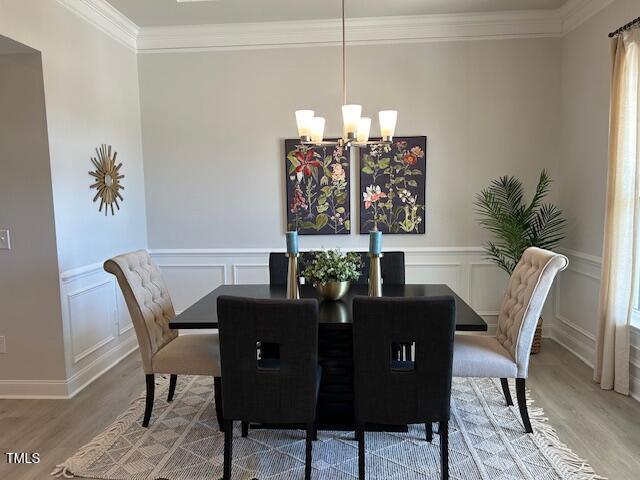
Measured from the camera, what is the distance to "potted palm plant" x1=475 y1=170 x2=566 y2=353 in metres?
3.98

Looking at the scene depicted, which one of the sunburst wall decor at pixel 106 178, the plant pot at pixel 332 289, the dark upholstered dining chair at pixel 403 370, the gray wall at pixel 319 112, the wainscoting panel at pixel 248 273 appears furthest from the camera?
the wainscoting panel at pixel 248 273

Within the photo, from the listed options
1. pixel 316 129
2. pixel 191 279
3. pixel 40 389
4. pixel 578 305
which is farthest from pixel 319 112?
pixel 40 389

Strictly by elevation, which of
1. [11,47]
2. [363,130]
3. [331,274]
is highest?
[11,47]

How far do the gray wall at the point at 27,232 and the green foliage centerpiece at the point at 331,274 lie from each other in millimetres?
1842

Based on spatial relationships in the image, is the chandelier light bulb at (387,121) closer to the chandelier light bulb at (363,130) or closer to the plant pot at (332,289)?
the chandelier light bulb at (363,130)

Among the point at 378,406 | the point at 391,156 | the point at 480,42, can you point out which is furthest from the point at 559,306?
the point at 378,406

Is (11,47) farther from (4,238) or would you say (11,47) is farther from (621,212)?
(621,212)

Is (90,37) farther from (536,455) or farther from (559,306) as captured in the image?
(559,306)

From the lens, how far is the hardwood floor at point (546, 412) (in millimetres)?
2415

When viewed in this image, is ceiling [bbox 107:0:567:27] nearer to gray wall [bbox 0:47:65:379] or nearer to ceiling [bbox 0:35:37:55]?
ceiling [bbox 0:35:37:55]

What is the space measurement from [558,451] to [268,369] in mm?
1638

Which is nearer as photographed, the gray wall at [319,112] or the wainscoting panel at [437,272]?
the gray wall at [319,112]

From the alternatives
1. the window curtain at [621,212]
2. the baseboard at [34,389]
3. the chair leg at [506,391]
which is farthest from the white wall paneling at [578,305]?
the baseboard at [34,389]

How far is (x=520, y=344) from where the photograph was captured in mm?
2553
